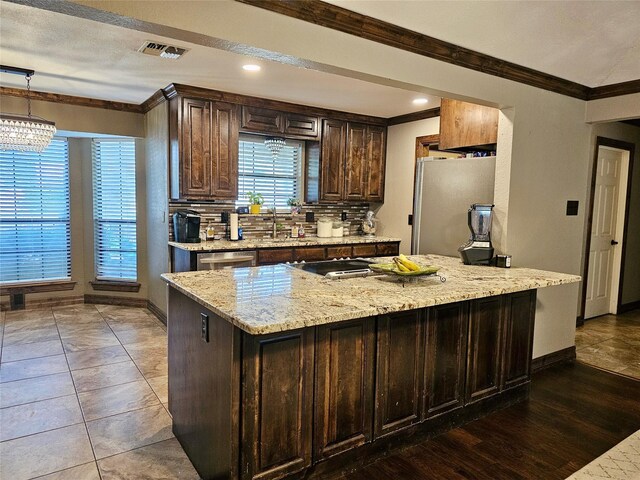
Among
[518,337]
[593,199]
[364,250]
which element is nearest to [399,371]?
[518,337]

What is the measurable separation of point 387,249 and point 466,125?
87.1 inches

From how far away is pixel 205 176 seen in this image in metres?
4.51

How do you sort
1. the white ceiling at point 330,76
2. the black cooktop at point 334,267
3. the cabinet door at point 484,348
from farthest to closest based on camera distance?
the black cooktop at point 334,267
the cabinet door at point 484,348
the white ceiling at point 330,76

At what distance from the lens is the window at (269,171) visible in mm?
5254

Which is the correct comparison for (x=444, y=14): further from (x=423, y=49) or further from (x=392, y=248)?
(x=392, y=248)

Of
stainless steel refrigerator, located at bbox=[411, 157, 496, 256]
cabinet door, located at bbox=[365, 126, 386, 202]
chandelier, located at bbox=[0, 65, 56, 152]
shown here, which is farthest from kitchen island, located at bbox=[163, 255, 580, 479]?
cabinet door, located at bbox=[365, 126, 386, 202]

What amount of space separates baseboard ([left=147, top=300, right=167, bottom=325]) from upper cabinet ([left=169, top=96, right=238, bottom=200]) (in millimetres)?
1418

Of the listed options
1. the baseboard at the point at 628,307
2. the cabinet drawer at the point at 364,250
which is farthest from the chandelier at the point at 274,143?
the baseboard at the point at 628,307

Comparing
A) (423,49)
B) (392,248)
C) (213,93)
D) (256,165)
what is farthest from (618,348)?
(213,93)

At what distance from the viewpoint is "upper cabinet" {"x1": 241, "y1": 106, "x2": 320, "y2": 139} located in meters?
4.76

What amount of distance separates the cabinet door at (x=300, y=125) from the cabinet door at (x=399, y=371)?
3.30m

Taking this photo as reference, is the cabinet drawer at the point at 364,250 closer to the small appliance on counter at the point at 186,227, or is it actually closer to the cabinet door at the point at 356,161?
the cabinet door at the point at 356,161

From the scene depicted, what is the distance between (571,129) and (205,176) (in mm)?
3483

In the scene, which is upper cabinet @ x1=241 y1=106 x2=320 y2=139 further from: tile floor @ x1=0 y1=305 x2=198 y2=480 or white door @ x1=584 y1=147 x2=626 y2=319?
white door @ x1=584 y1=147 x2=626 y2=319
